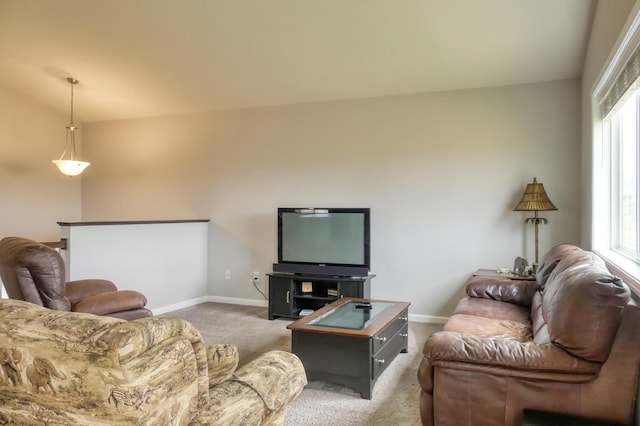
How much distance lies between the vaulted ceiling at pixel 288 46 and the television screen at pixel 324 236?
1.38 m

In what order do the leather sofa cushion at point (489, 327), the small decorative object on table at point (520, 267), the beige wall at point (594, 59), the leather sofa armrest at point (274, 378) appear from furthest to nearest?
1. the small decorative object on table at point (520, 267)
2. the leather sofa cushion at point (489, 327)
3. the beige wall at point (594, 59)
4. the leather sofa armrest at point (274, 378)

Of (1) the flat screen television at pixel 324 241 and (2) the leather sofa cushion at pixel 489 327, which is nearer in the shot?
(2) the leather sofa cushion at pixel 489 327

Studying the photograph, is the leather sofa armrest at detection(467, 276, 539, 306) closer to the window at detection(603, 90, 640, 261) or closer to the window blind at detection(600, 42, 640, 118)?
the window at detection(603, 90, 640, 261)

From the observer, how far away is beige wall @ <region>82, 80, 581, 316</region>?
4.35 m

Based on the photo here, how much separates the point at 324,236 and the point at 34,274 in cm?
279

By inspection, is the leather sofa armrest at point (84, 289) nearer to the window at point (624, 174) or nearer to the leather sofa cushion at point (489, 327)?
the leather sofa cushion at point (489, 327)

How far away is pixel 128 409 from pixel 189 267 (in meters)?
4.75

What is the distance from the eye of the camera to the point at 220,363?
156 centimetres

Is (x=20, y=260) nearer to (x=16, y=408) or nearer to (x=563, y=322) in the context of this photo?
(x=16, y=408)

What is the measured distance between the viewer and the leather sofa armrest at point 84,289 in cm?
354

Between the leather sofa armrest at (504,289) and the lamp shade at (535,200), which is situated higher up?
the lamp shade at (535,200)

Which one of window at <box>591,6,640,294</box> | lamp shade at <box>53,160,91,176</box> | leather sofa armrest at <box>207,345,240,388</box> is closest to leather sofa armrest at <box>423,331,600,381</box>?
A: window at <box>591,6,640,294</box>

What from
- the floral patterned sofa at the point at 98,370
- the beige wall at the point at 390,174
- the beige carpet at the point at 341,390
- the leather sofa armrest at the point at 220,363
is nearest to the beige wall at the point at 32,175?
the beige wall at the point at 390,174

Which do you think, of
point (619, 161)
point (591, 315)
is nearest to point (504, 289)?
point (619, 161)
